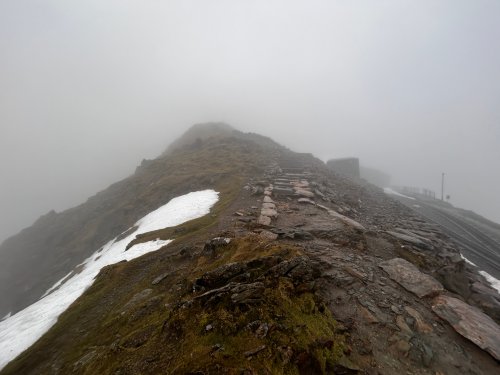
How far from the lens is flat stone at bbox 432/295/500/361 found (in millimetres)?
8680

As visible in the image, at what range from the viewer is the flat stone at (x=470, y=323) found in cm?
868

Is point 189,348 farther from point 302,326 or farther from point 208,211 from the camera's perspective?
point 208,211

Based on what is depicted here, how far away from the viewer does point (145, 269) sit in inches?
630

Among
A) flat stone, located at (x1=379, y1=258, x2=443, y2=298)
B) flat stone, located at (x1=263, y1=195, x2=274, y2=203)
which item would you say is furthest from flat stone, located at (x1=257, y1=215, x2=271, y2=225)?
flat stone, located at (x1=379, y1=258, x2=443, y2=298)

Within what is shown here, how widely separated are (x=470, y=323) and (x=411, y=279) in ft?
8.14

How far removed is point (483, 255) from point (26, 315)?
4514 centimetres

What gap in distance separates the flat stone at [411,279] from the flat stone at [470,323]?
1.44 ft

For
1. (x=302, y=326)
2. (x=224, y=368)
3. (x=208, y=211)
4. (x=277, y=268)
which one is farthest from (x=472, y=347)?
(x=208, y=211)

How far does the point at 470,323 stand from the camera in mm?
9414

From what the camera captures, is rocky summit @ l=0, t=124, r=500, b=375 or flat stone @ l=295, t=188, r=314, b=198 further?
flat stone @ l=295, t=188, r=314, b=198

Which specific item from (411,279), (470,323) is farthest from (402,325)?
(411,279)

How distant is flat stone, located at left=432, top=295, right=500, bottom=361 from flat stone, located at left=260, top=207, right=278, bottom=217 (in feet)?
34.9

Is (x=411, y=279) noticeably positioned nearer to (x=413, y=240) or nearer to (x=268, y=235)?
(x=268, y=235)

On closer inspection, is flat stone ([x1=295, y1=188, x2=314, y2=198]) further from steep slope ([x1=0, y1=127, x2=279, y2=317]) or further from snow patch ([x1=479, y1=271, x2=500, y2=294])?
snow patch ([x1=479, y1=271, x2=500, y2=294])
